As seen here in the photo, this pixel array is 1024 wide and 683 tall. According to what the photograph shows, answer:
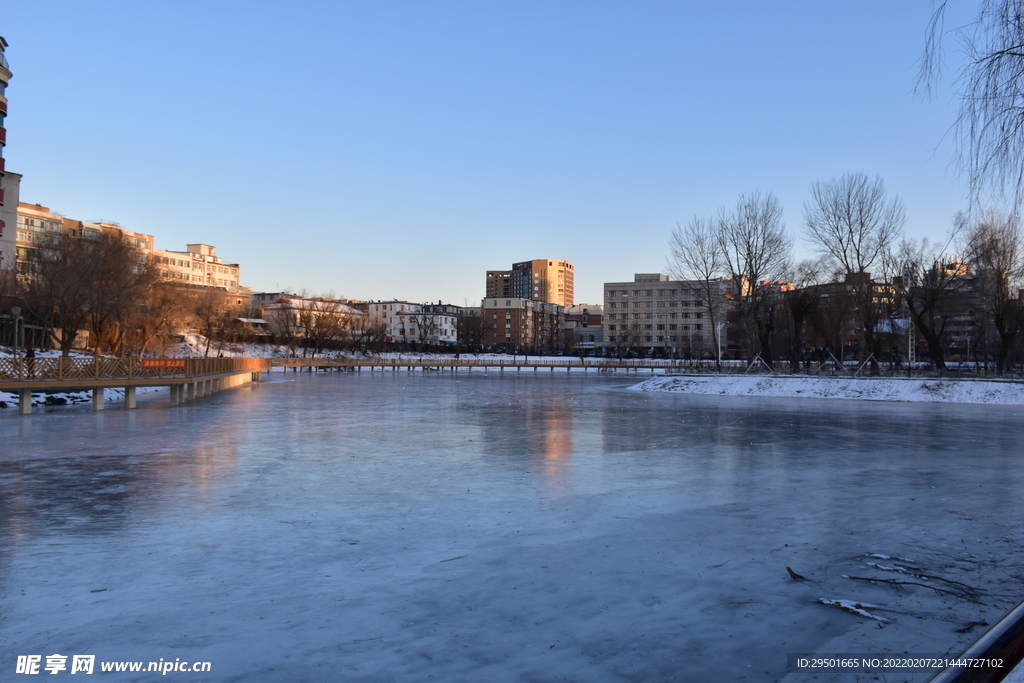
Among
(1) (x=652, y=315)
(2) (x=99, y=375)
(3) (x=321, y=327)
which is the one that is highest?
(1) (x=652, y=315)

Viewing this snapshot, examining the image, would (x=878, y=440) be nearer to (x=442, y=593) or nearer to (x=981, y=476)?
(x=981, y=476)

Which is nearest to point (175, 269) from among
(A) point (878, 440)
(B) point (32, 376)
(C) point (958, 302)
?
(B) point (32, 376)

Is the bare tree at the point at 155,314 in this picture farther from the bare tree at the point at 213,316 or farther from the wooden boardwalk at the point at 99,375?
the wooden boardwalk at the point at 99,375

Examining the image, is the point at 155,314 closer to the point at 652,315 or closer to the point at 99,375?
the point at 99,375

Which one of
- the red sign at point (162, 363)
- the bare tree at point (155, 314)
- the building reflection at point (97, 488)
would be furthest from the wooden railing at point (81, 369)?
the bare tree at point (155, 314)

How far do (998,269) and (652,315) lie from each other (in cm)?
9995

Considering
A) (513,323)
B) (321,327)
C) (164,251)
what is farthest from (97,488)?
(513,323)

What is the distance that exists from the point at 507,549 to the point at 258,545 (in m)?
2.48

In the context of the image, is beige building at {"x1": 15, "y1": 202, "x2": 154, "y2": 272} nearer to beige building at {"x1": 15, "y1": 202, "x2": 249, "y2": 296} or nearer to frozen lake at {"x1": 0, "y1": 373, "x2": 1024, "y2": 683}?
beige building at {"x1": 15, "y1": 202, "x2": 249, "y2": 296}

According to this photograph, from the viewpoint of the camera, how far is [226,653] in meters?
4.15

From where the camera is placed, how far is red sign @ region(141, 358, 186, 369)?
25.6 m

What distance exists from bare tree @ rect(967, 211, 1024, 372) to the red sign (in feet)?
128

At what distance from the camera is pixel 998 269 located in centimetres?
3894

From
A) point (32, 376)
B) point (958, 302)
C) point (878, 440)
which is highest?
point (958, 302)
